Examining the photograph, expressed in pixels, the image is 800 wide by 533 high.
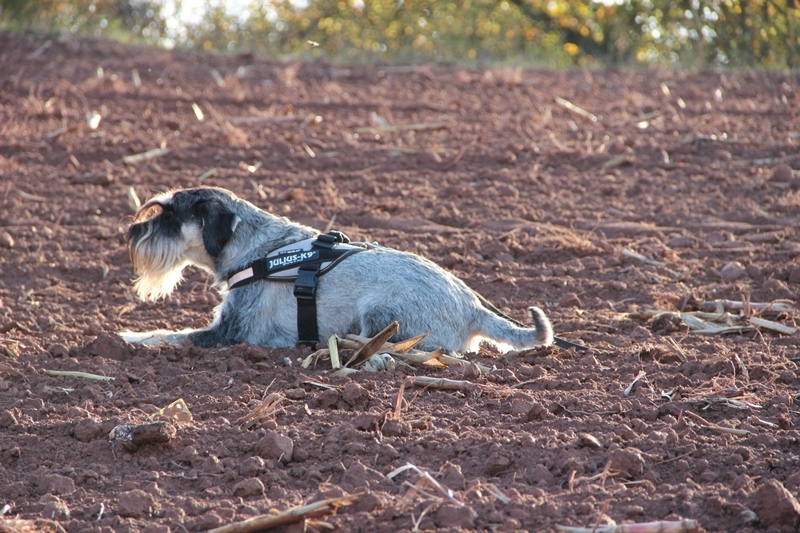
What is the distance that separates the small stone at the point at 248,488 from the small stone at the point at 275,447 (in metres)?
0.27

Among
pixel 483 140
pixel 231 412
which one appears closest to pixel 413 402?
pixel 231 412

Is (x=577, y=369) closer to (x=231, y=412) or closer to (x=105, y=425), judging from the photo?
(x=231, y=412)

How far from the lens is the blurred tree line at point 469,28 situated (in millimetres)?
14617

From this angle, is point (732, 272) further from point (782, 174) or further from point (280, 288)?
point (280, 288)

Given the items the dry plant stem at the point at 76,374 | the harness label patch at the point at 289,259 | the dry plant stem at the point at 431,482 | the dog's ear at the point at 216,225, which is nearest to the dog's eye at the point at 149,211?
the dog's ear at the point at 216,225

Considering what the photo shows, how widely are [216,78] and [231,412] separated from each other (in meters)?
8.85

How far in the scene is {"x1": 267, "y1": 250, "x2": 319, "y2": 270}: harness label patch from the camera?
6.01 meters

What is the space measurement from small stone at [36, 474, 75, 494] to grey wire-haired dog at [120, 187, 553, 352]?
2132mm

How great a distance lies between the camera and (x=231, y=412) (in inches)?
183

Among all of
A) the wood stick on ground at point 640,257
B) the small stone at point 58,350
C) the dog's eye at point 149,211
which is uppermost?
the dog's eye at point 149,211

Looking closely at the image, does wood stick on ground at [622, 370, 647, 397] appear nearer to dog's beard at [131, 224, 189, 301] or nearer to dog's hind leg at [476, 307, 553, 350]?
dog's hind leg at [476, 307, 553, 350]

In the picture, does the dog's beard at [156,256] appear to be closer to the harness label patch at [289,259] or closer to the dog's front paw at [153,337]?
the dog's front paw at [153,337]

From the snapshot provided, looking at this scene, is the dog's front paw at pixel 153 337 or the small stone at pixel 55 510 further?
the dog's front paw at pixel 153 337

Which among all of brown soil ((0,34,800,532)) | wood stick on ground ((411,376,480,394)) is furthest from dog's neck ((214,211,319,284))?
wood stick on ground ((411,376,480,394))
